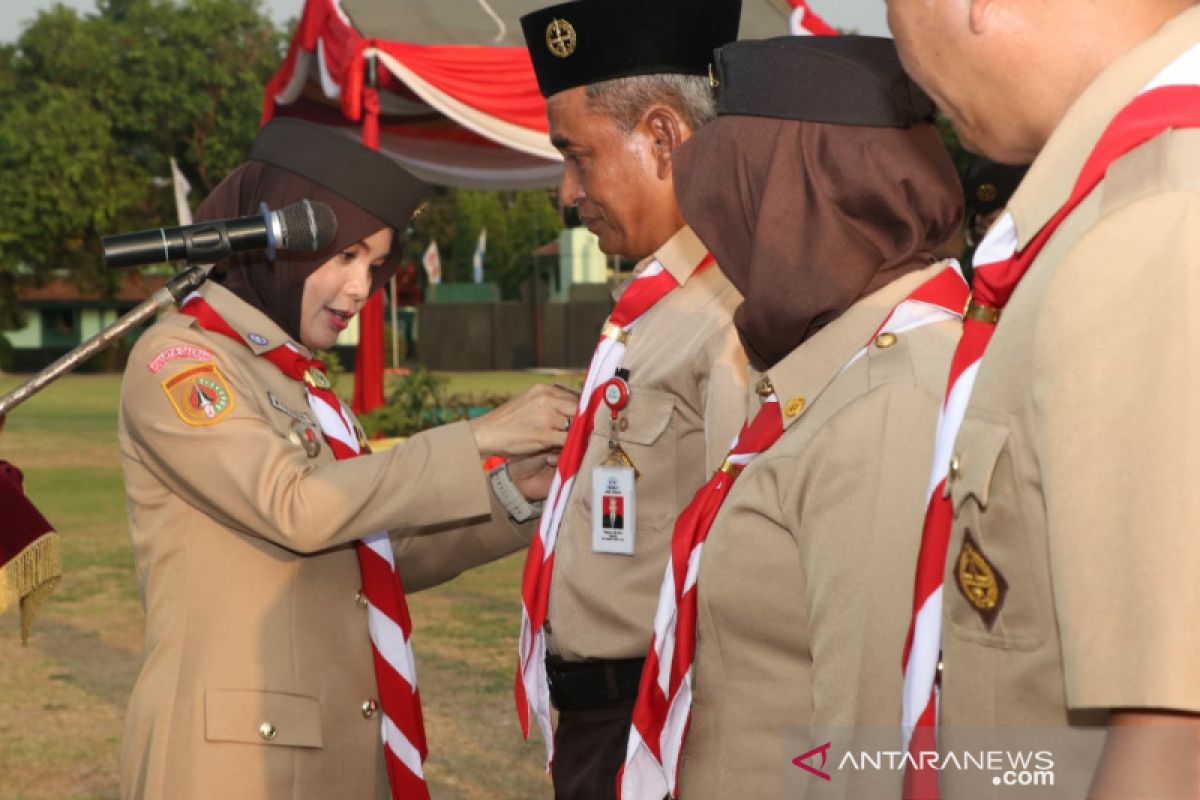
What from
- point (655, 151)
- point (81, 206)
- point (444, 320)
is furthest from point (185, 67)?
point (655, 151)

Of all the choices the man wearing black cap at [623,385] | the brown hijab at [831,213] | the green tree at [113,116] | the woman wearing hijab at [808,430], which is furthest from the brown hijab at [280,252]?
the green tree at [113,116]

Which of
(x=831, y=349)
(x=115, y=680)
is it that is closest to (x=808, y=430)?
(x=831, y=349)

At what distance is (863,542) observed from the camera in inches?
66.6

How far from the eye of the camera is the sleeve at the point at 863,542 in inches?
65.9

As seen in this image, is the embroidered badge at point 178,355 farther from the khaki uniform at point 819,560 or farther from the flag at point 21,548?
the khaki uniform at point 819,560

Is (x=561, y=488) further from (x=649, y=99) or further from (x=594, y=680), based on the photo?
(x=649, y=99)

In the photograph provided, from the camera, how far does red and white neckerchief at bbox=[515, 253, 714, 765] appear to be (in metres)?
2.83

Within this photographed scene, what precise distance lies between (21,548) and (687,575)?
5.98 ft

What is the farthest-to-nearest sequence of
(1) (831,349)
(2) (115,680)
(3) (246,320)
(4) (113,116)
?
(4) (113,116) → (2) (115,680) → (3) (246,320) → (1) (831,349)

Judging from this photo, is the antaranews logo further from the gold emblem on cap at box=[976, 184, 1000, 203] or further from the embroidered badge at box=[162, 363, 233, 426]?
the gold emblem on cap at box=[976, 184, 1000, 203]

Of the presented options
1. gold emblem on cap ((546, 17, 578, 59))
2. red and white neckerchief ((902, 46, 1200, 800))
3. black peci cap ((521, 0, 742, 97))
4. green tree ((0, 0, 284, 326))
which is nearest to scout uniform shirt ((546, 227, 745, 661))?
black peci cap ((521, 0, 742, 97))

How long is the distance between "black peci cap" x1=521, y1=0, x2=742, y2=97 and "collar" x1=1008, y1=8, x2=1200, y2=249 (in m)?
1.69

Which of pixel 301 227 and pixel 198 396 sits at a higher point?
pixel 301 227

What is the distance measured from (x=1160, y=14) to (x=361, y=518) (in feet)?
5.80
